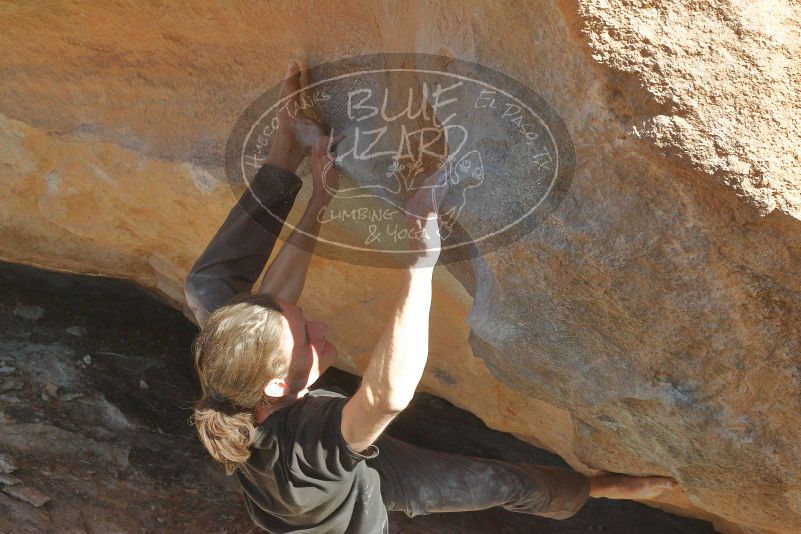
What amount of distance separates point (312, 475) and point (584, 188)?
0.68 m

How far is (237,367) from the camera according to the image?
1396mm

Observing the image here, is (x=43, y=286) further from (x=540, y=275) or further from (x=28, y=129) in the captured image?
(x=540, y=275)

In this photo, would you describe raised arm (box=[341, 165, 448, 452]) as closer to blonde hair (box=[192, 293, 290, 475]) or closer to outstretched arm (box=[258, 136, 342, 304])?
blonde hair (box=[192, 293, 290, 475])

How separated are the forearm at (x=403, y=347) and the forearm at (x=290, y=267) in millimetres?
500

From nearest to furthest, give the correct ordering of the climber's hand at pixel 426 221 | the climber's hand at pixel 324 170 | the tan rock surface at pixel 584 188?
1. the tan rock surface at pixel 584 188
2. the climber's hand at pixel 426 221
3. the climber's hand at pixel 324 170

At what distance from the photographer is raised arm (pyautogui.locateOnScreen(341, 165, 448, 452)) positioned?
50.2 inches

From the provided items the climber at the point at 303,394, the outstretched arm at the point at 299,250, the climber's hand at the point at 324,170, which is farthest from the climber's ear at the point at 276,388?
the climber's hand at the point at 324,170

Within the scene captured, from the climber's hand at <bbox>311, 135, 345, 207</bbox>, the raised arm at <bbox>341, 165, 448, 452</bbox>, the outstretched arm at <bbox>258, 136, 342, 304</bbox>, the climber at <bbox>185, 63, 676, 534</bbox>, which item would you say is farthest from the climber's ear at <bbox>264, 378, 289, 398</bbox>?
the climber's hand at <bbox>311, 135, 345, 207</bbox>

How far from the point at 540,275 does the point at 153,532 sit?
55.9 inches

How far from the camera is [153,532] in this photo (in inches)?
88.1

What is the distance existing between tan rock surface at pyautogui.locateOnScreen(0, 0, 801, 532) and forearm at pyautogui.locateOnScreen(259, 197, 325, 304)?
0.26 meters

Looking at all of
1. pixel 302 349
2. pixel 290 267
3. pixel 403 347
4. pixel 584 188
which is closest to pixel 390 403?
pixel 403 347

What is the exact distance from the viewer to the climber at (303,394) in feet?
4.30

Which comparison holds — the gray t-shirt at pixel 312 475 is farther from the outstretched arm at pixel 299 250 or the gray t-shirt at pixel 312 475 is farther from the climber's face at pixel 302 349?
the outstretched arm at pixel 299 250
